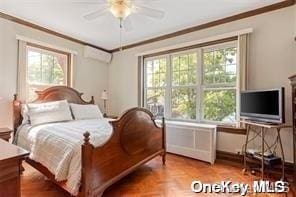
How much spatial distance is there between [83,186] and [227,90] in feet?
9.60

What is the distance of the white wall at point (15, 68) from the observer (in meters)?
3.64

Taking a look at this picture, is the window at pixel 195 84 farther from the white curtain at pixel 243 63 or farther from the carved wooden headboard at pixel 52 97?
the carved wooden headboard at pixel 52 97

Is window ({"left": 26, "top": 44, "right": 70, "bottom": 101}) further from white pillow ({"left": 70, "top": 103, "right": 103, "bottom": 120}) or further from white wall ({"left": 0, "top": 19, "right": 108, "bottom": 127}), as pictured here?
white pillow ({"left": 70, "top": 103, "right": 103, "bottom": 120})

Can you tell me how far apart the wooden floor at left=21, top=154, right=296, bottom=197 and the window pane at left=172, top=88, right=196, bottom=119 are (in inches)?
41.0

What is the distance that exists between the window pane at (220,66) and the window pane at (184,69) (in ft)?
0.83

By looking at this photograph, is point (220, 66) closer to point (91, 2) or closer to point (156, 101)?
point (156, 101)

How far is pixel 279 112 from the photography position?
2.75 m

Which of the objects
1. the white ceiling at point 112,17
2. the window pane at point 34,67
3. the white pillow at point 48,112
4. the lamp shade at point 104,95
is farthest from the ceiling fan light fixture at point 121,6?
the lamp shade at point 104,95

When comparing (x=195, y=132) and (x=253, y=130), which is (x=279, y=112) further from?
(x=195, y=132)

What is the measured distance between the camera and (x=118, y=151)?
246 centimetres

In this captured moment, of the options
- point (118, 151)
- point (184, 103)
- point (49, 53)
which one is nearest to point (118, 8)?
point (118, 151)

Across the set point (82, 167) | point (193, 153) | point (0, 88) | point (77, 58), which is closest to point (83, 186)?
point (82, 167)

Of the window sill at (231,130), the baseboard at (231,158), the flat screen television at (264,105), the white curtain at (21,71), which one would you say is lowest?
the baseboard at (231,158)

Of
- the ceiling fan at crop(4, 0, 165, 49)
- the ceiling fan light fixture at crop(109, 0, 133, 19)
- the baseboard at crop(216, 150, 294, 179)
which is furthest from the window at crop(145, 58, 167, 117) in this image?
the ceiling fan light fixture at crop(109, 0, 133, 19)
